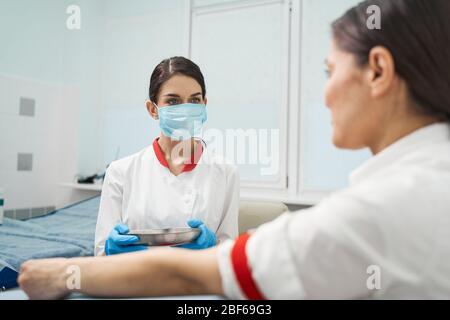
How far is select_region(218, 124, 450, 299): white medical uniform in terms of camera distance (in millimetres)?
408

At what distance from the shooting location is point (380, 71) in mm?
484

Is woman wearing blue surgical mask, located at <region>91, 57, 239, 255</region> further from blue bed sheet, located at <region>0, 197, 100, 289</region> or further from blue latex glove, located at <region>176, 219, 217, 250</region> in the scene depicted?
blue bed sheet, located at <region>0, 197, 100, 289</region>

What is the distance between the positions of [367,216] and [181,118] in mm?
846

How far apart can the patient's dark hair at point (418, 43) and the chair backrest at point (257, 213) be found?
141 centimetres

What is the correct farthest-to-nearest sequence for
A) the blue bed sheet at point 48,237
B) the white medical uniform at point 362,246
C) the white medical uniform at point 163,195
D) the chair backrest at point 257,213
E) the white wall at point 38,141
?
1. the white wall at point 38,141
2. the chair backrest at point 257,213
3. the blue bed sheet at point 48,237
4. the white medical uniform at point 163,195
5. the white medical uniform at point 362,246

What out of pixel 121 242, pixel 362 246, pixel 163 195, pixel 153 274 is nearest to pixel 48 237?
pixel 163 195

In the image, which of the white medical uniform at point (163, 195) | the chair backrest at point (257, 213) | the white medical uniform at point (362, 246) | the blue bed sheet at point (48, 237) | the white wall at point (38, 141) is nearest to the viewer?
the white medical uniform at point (362, 246)

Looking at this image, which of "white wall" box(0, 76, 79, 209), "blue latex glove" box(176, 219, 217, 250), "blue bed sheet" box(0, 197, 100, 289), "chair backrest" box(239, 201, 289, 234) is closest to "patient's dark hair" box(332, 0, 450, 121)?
"blue latex glove" box(176, 219, 217, 250)

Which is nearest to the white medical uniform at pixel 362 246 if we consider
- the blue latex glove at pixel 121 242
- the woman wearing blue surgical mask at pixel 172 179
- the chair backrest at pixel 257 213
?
the blue latex glove at pixel 121 242

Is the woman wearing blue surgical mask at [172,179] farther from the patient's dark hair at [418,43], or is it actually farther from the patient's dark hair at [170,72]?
the patient's dark hair at [418,43]

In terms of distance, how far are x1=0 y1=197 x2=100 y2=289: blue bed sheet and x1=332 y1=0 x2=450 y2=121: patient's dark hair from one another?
107 cm

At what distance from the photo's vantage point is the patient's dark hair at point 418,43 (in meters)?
0.48
